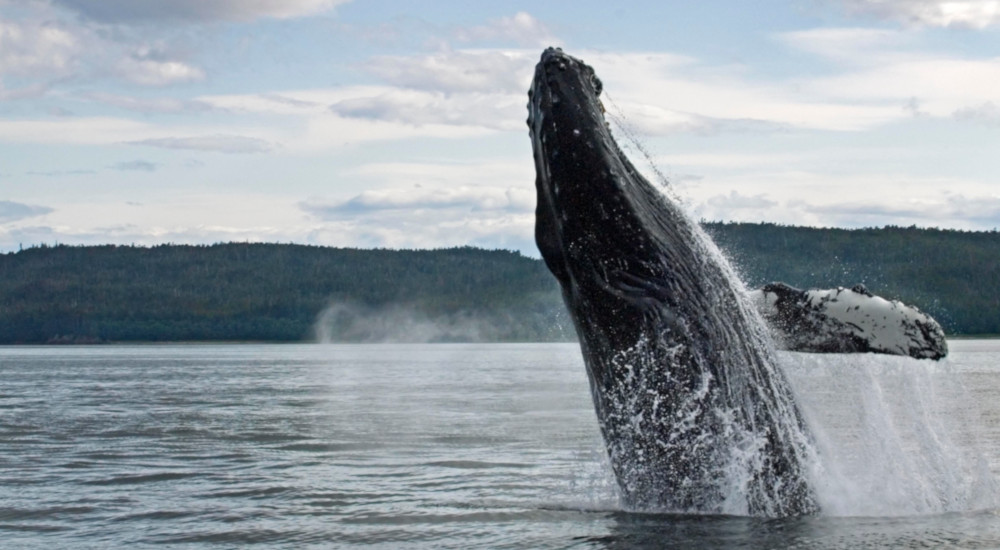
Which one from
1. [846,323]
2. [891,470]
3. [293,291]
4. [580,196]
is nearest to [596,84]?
[580,196]

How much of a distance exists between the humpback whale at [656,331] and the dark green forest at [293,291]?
147 m

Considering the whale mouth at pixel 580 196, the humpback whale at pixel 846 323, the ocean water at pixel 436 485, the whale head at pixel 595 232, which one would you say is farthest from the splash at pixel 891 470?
the whale mouth at pixel 580 196

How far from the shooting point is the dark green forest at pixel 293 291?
172500 millimetres

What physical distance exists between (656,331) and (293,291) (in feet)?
582

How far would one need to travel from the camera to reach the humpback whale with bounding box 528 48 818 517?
6742mm

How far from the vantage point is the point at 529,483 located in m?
10.1

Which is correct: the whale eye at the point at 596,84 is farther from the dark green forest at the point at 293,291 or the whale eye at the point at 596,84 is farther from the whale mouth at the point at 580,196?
the dark green forest at the point at 293,291

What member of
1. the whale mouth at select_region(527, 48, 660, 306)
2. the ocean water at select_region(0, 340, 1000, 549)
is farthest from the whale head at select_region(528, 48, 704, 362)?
the ocean water at select_region(0, 340, 1000, 549)

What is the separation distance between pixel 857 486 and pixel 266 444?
799cm

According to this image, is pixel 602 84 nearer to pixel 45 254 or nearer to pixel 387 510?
pixel 387 510

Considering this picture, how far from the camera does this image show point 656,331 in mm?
6758

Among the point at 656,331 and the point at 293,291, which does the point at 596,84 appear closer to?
the point at 656,331

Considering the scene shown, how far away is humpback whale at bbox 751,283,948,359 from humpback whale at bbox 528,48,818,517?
266mm

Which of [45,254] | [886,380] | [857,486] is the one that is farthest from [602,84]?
[45,254]
